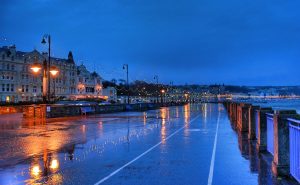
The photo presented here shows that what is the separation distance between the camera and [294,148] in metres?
9.40

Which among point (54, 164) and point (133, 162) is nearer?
point (54, 164)

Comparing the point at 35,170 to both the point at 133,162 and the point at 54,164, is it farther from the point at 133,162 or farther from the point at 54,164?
the point at 133,162

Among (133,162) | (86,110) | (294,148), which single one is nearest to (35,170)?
(133,162)

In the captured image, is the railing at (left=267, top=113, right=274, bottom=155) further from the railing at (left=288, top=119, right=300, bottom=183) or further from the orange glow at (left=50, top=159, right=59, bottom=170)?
the orange glow at (left=50, top=159, right=59, bottom=170)

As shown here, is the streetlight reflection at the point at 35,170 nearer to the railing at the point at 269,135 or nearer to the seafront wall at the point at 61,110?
the railing at the point at 269,135

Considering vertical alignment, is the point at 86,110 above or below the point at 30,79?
below

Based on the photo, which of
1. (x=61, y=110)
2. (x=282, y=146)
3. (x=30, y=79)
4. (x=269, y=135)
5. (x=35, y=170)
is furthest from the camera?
(x=30, y=79)

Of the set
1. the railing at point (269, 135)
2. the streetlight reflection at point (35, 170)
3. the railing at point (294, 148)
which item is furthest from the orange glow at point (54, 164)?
the railing at point (269, 135)

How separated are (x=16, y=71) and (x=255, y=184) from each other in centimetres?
10360

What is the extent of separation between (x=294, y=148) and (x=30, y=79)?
107260 mm

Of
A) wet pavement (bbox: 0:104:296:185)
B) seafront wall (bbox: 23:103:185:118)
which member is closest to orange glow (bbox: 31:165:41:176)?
wet pavement (bbox: 0:104:296:185)

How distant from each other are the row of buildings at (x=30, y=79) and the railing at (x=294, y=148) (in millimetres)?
89369

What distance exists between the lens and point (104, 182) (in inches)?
375

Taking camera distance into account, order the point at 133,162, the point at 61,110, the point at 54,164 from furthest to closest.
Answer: the point at 61,110 < the point at 133,162 < the point at 54,164
